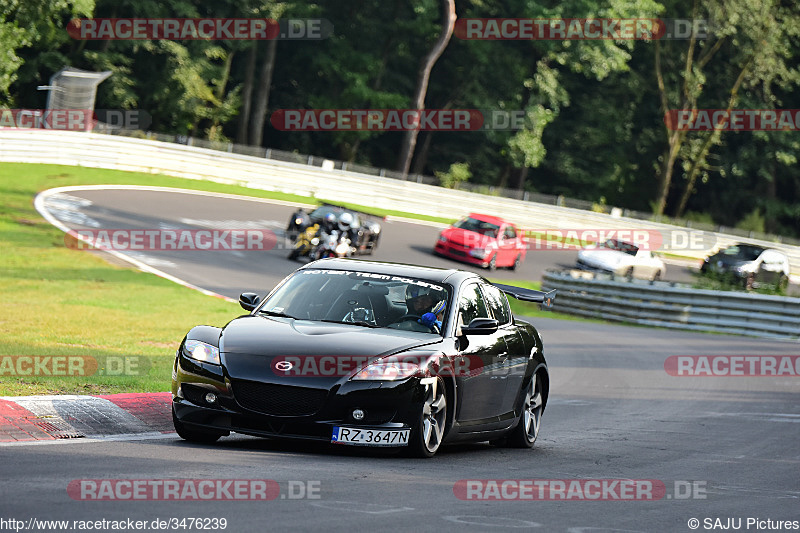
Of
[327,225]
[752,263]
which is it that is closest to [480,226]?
[327,225]

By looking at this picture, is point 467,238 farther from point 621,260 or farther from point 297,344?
point 297,344

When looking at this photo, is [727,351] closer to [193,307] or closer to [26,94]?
[193,307]

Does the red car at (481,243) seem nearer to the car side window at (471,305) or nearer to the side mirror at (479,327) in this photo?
the car side window at (471,305)

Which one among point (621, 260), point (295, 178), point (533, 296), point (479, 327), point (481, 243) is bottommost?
point (621, 260)

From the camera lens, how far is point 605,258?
36719 mm

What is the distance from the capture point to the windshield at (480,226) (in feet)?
116

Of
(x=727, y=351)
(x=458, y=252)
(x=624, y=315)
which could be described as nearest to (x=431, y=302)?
(x=727, y=351)

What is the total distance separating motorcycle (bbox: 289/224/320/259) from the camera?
93.1 feet

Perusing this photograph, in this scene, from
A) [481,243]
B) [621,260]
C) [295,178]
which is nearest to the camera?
[481,243]

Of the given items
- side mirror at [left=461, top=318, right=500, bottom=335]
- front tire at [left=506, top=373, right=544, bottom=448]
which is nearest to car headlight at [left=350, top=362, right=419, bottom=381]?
side mirror at [left=461, top=318, right=500, bottom=335]

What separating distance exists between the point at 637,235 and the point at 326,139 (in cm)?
2135

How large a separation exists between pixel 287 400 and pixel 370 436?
0.62m

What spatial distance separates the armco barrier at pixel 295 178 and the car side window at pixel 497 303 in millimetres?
29185

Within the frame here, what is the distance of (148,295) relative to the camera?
2069 centimetres
